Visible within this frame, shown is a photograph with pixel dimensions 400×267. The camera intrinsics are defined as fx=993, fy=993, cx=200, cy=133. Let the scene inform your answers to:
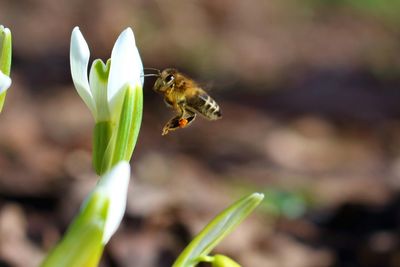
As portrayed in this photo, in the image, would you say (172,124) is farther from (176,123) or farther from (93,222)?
(93,222)

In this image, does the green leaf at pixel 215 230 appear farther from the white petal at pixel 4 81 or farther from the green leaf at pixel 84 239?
the white petal at pixel 4 81

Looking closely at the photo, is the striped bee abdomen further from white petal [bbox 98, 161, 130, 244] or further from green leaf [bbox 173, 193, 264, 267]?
white petal [bbox 98, 161, 130, 244]

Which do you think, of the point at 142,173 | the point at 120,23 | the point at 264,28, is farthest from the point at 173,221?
the point at 264,28

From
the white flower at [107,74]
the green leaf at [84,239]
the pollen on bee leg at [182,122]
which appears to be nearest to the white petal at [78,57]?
the white flower at [107,74]

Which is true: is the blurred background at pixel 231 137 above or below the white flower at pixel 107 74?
above

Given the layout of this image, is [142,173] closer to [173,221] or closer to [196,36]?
[173,221]

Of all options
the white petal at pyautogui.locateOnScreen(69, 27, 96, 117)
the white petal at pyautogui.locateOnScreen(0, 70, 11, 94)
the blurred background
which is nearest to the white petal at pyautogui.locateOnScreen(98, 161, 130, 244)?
the white petal at pyautogui.locateOnScreen(0, 70, 11, 94)

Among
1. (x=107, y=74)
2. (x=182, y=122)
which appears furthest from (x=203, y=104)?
(x=107, y=74)
